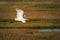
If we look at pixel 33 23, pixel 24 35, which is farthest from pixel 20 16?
pixel 24 35

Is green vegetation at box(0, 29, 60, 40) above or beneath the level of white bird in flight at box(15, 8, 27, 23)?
beneath

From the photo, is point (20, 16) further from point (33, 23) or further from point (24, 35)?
point (24, 35)

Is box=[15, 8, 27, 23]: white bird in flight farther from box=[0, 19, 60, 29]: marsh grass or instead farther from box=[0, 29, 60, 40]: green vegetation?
box=[0, 29, 60, 40]: green vegetation

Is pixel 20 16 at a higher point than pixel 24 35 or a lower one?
higher

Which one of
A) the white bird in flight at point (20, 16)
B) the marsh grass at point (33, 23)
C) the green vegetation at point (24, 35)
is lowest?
the green vegetation at point (24, 35)

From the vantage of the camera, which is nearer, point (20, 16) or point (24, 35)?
point (24, 35)

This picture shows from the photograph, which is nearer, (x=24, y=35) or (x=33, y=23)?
(x=24, y=35)

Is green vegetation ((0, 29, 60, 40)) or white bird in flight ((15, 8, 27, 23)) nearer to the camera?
green vegetation ((0, 29, 60, 40))

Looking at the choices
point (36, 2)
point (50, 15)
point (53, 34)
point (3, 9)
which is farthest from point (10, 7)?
point (53, 34)

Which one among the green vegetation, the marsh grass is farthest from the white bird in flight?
the green vegetation

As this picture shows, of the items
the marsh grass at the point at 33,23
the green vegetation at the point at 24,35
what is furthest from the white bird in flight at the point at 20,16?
the green vegetation at the point at 24,35

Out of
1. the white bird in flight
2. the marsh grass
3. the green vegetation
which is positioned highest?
the white bird in flight

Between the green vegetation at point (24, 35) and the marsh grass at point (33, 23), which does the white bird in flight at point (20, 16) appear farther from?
the green vegetation at point (24, 35)
